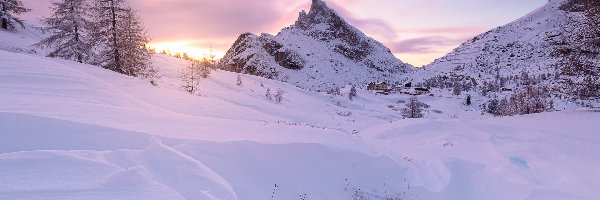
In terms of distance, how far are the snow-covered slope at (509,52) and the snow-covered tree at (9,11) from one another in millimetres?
123916

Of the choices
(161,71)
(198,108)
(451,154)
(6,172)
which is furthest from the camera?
(161,71)

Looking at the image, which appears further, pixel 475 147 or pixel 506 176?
pixel 475 147

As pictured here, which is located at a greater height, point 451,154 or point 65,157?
point 65,157

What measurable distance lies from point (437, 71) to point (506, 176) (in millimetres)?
165736

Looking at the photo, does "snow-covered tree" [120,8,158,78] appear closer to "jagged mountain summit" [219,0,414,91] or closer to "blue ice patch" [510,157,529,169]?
"blue ice patch" [510,157,529,169]

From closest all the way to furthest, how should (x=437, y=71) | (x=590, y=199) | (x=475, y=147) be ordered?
(x=590, y=199)
(x=475, y=147)
(x=437, y=71)

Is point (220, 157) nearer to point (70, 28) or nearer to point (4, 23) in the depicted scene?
point (70, 28)

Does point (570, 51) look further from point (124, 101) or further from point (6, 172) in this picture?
point (6, 172)

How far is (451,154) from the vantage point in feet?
39.8

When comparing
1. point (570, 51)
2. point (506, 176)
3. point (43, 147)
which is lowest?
point (506, 176)

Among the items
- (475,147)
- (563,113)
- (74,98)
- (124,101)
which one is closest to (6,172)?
(74,98)

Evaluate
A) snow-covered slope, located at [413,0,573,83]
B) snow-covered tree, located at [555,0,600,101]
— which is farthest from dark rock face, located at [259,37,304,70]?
snow-covered tree, located at [555,0,600,101]

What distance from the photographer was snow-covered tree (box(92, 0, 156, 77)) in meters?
22.3

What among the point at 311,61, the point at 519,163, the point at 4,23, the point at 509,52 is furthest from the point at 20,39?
the point at 509,52
